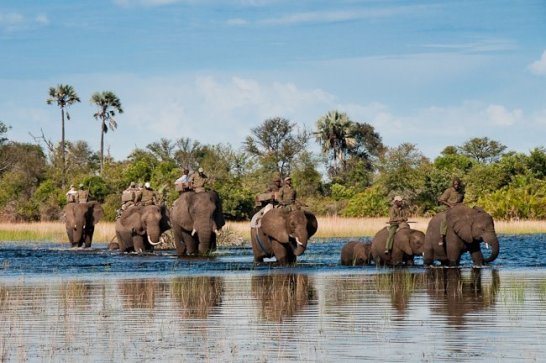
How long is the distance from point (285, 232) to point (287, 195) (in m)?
0.96

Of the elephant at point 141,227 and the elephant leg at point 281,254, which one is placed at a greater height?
the elephant at point 141,227

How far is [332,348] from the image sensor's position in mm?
14562

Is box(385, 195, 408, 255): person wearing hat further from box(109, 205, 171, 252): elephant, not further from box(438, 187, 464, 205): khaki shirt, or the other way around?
box(109, 205, 171, 252): elephant

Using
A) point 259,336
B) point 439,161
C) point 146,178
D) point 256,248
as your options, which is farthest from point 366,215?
point 259,336

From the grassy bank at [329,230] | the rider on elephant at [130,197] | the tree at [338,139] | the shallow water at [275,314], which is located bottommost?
the shallow water at [275,314]

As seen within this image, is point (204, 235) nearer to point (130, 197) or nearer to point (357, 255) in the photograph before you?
point (357, 255)

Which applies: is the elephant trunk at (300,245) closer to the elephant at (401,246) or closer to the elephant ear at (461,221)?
the elephant at (401,246)

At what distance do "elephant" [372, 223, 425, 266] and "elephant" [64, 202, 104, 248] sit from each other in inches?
753

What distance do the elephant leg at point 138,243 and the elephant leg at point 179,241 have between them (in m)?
3.33

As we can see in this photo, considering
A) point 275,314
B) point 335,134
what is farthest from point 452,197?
point 335,134

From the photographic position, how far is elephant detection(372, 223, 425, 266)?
3106cm

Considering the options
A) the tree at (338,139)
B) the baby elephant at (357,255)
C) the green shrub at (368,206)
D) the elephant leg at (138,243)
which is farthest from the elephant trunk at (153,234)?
the tree at (338,139)

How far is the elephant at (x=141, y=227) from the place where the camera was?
4219cm

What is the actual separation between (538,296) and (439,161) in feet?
254
